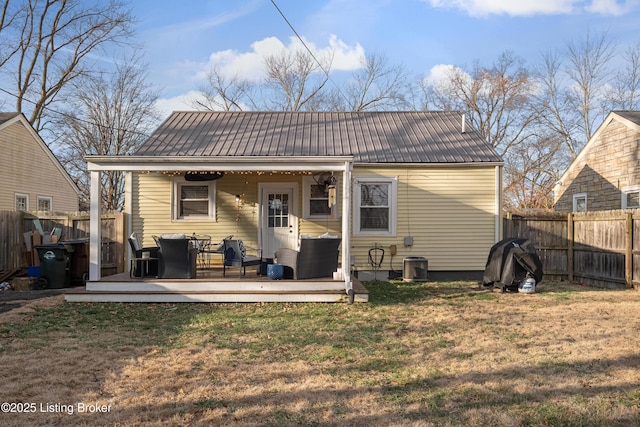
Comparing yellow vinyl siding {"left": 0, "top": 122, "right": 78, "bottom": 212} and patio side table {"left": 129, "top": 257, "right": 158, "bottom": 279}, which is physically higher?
yellow vinyl siding {"left": 0, "top": 122, "right": 78, "bottom": 212}

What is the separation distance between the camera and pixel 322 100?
2983cm

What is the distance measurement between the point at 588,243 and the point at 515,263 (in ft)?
9.07

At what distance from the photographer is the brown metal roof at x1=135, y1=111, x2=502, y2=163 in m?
11.5

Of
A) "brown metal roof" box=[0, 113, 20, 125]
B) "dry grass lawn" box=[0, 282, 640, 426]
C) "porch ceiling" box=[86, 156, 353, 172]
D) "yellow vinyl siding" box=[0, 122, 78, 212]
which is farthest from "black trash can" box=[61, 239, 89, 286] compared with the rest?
"brown metal roof" box=[0, 113, 20, 125]

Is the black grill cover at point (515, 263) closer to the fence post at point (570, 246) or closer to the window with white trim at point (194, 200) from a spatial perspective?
the fence post at point (570, 246)

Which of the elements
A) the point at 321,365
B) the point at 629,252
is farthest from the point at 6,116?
the point at 629,252

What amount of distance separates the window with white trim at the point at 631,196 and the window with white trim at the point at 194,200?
11.5 m

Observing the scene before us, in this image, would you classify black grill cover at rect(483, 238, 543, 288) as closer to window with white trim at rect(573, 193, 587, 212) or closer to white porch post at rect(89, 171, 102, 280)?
white porch post at rect(89, 171, 102, 280)

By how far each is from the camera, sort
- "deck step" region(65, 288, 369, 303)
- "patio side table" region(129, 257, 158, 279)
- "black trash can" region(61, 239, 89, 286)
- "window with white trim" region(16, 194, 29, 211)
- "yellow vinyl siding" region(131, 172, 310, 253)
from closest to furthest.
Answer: "deck step" region(65, 288, 369, 303) → "patio side table" region(129, 257, 158, 279) → "black trash can" region(61, 239, 89, 286) → "yellow vinyl siding" region(131, 172, 310, 253) → "window with white trim" region(16, 194, 29, 211)

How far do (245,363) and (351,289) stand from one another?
3551mm

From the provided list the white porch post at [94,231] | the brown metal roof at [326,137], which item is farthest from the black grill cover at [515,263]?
the white porch post at [94,231]

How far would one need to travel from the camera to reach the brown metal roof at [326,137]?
11.5 m

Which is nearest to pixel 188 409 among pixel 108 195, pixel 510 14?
pixel 510 14

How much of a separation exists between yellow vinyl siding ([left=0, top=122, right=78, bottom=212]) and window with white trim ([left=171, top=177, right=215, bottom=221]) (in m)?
7.51
